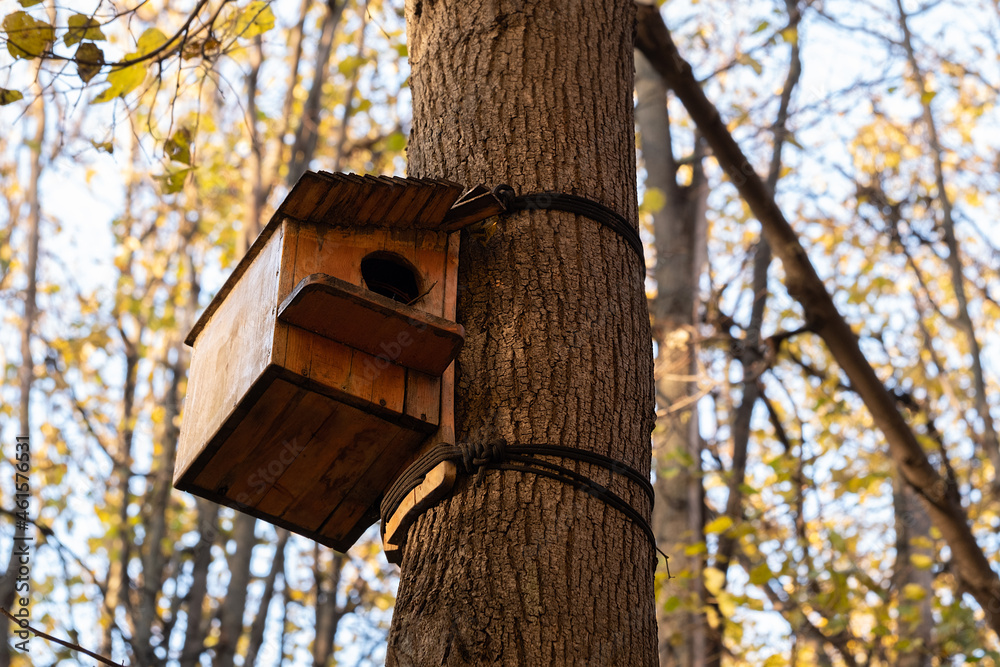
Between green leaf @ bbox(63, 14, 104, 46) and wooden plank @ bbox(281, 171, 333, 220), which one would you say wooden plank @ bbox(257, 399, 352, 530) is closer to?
wooden plank @ bbox(281, 171, 333, 220)

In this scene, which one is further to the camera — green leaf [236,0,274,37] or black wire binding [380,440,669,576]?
green leaf [236,0,274,37]

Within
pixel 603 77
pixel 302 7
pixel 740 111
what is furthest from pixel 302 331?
pixel 740 111

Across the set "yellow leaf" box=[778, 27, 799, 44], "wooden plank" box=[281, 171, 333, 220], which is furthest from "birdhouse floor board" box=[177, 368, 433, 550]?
"yellow leaf" box=[778, 27, 799, 44]

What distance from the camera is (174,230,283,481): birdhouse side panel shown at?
197cm

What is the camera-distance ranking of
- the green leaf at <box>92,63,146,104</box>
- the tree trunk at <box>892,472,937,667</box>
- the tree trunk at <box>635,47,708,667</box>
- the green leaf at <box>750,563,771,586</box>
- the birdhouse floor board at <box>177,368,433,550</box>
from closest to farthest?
the birdhouse floor board at <box>177,368,433,550</box>
the green leaf at <box>92,63,146,104</box>
the green leaf at <box>750,563,771,586</box>
the tree trunk at <box>635,47,708,667</box>
the tree trunk at <box>892,472,937,667</box>

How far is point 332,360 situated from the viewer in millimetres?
1938

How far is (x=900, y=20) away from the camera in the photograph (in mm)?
5305

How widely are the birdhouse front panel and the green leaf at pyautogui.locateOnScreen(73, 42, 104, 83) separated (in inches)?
34.0

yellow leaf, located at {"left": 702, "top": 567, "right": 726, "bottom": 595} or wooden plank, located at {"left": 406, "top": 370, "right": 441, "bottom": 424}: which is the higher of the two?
yellow leaf, located at {"left": 702, "top": 567, "right": 726, "bottom": 595}

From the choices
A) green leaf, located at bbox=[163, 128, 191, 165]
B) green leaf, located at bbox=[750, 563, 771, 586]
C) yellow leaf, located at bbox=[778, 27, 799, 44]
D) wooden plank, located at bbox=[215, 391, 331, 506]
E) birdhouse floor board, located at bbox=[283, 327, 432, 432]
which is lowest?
wooden plank, located at bbox=[215, 391, 331, 506]

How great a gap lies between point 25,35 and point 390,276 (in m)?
1.24

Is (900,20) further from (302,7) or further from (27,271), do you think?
(27,271)

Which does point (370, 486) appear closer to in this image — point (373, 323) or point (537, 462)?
point (373, 323)

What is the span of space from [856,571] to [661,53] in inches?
139
